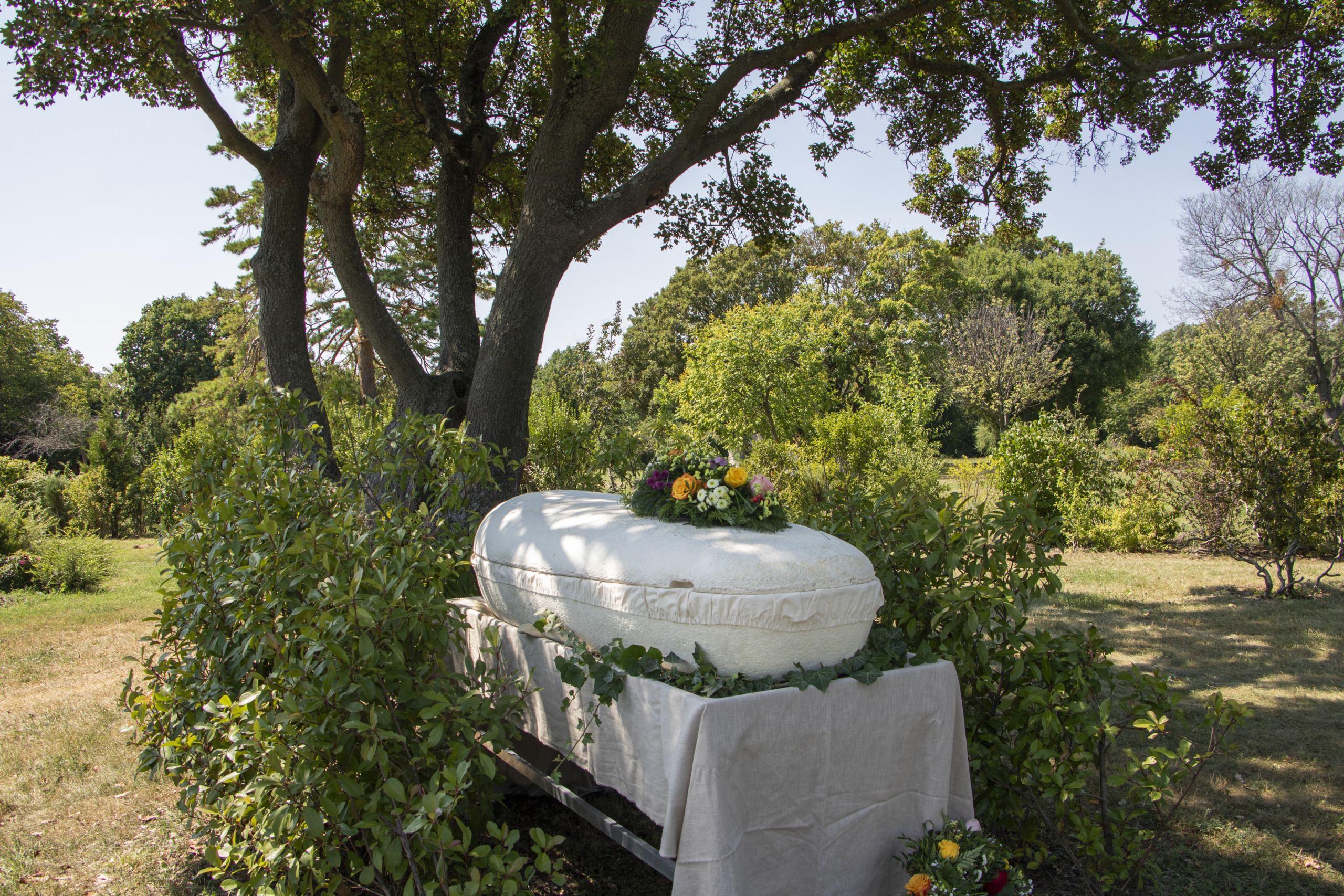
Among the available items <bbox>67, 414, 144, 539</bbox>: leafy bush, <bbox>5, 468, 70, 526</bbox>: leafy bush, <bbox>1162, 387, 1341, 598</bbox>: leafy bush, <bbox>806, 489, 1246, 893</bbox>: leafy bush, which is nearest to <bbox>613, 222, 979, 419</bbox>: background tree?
<bbox>67, 414, 144, 539</bbox>: leafy bush

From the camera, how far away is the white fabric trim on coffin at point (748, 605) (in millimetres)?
2326

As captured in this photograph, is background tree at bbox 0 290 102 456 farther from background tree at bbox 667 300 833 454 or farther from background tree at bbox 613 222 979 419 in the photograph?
background tree at bbox 667 300 833 454

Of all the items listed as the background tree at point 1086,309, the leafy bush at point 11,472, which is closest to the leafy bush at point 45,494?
the leafy bush at point 11,472

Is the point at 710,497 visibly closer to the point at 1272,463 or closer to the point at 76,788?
the point at 76,788

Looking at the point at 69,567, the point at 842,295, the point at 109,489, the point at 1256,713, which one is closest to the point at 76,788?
the point at 1256,713

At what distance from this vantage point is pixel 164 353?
3612 centimetres

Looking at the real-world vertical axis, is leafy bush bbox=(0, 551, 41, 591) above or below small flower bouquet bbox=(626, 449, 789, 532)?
below

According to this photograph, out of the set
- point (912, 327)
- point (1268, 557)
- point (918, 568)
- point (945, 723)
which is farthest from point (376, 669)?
point (912, 327)

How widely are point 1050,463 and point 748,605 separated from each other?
9.13 meters

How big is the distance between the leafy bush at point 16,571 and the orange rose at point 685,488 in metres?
9.28

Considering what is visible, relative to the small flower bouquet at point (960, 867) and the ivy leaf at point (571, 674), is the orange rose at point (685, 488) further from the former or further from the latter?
the small flower bouquet at point (960, 867)

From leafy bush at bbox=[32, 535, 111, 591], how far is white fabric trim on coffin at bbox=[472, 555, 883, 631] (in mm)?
8806

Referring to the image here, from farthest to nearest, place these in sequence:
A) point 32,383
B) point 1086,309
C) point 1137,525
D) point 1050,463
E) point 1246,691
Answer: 1. point 1086,309
2. point 32,383
3. point 1137,525
4. point 1050,463
5. point 1246,691

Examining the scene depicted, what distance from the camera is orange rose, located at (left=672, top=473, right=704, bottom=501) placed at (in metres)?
2.82
